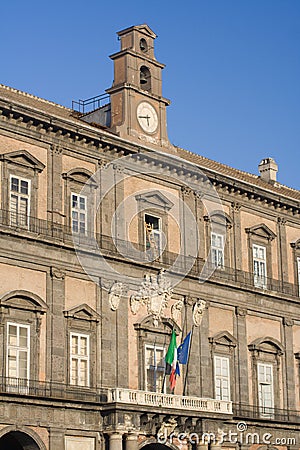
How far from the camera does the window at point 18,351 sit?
34.8 meters

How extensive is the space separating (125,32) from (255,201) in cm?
988

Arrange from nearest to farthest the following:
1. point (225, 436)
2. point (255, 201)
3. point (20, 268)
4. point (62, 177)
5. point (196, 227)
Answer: point (20, 268), point (62, 177), point (225, 436), point (196, 227), point (255, 201)

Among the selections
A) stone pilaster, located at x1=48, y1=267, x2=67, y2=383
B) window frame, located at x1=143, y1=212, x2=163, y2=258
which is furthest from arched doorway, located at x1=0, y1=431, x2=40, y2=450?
window frame, located at x1=143, y1=212, x2=163, y2=258

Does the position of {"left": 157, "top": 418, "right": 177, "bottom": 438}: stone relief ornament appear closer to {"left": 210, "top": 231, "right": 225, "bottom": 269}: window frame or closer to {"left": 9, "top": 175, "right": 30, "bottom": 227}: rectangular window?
{"left": 210, "top": 231, "right": 225, "bottom": 269}: window frame

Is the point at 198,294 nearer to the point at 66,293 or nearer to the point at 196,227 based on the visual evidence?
the point at 196,227

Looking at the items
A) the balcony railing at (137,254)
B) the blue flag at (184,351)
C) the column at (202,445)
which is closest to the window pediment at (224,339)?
the balcony railing at (137,254)

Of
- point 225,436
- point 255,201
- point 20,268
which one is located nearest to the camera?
point 20,268

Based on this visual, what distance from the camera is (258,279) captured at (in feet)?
152

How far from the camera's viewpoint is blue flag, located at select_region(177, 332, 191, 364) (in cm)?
3944

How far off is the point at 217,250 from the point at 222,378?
563cm

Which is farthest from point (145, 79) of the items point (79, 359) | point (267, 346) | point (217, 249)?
point (79, 359)

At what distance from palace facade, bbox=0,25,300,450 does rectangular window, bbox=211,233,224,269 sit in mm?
77

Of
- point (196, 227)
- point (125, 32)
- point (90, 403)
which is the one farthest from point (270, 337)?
point (125, 32)

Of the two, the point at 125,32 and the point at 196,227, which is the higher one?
the point at 125,32
